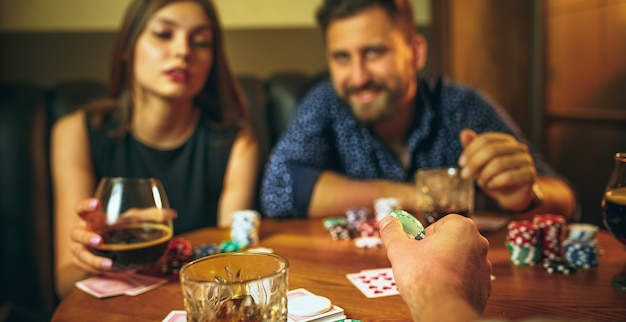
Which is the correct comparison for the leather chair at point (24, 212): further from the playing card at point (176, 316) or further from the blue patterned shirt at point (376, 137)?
the playing card at point (176, 316)

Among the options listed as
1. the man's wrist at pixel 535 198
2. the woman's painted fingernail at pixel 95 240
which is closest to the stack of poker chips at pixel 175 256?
the woman's painted fingernail at pixel 95 240

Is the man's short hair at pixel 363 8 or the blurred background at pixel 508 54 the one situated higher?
the man's short hair at pixel 363 8

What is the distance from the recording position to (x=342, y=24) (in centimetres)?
218

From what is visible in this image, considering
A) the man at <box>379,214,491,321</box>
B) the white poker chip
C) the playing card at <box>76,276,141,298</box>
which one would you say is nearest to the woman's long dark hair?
the playing card at <box>76,276,141,298</box>

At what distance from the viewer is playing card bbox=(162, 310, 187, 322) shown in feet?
3.19

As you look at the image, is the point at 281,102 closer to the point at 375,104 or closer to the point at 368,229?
the point at 375,104

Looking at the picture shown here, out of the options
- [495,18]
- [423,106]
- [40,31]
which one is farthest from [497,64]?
[40,31]

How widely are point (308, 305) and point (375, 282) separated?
0.62ft

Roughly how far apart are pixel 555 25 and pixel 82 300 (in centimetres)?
327

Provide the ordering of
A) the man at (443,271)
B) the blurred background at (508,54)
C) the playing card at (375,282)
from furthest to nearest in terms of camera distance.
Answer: the blurred background at (508,54), the playing card at (375,282), the man at (443,271)

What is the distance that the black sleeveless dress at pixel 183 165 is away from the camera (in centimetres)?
215

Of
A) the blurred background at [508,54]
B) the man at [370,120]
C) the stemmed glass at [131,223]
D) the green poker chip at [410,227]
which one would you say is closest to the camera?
the green poker chip at [410,227]

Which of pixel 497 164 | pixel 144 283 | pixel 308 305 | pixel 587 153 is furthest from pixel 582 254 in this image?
pixel 587 153

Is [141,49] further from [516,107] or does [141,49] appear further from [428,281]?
[516,107]
